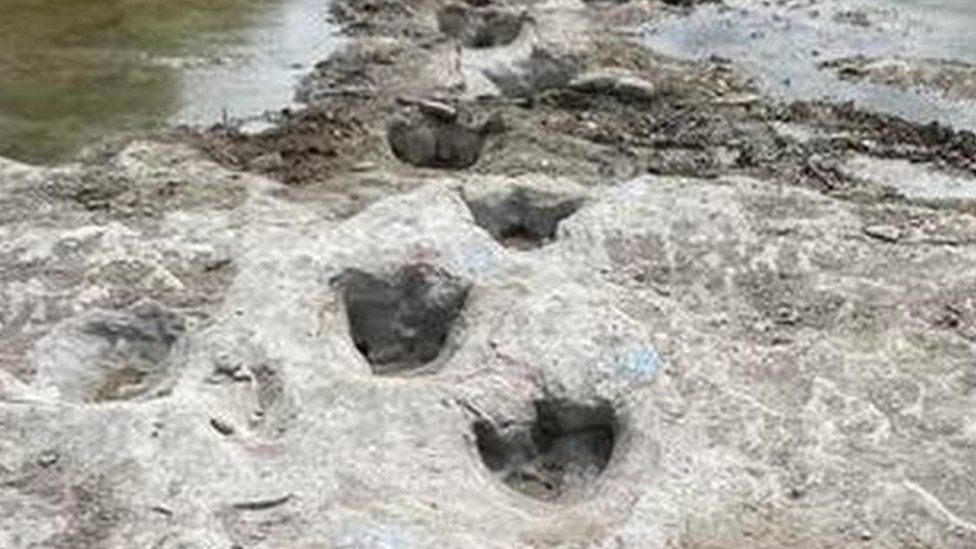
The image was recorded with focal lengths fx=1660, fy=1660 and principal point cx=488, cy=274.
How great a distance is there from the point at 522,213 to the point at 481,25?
7953 millimetres

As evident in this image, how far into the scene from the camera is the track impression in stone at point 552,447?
1323 centimetres

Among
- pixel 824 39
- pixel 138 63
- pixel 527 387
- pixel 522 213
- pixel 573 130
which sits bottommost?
pixel 138 63

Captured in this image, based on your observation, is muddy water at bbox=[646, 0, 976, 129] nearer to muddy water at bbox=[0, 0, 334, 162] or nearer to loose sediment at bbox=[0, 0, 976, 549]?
loose sediment at bbox=[0, 0, 976, 549]

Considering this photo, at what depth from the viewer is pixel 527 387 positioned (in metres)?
13.5

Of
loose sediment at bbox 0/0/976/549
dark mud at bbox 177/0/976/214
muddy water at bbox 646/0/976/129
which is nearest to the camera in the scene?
loose sediment at bbox 0/0/976/549

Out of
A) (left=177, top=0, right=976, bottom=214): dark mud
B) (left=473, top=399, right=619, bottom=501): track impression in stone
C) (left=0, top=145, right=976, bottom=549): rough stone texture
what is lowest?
(left=177, top=0, right=976, bottom=214): dark mud

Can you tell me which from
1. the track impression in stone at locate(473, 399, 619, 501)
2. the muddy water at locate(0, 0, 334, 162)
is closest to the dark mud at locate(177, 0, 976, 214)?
the muddy water at locate(0, 0, 334, 162)

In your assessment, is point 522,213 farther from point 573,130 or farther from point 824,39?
point 824,39

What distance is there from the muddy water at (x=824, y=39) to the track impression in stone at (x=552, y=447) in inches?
366

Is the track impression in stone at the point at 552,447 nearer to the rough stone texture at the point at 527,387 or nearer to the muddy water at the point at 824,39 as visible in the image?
the rough stone texture at the point at 527,387

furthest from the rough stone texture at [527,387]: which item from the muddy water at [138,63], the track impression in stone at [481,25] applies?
the track impression in stone at [481,25]

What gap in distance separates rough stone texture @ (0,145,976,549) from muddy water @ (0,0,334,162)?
12.5ft

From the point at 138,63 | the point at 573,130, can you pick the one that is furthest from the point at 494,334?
the point at 138,63

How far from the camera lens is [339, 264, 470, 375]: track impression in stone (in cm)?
1512
